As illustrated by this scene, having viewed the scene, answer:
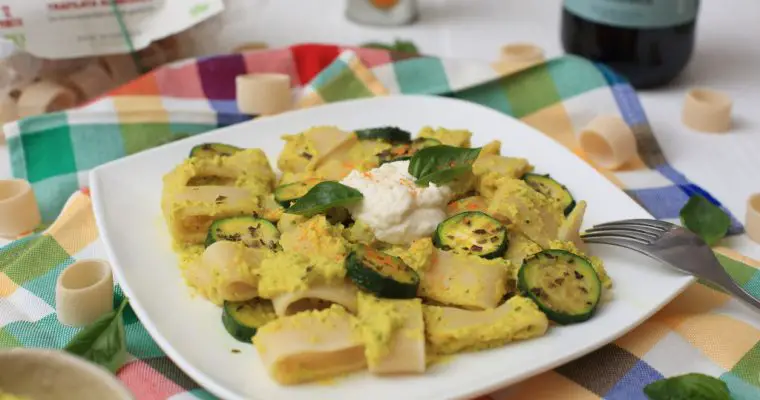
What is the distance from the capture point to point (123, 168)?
2387 millimetres

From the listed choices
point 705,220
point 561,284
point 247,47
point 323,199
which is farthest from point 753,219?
point 247,47

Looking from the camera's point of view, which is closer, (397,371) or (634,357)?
(397,371)

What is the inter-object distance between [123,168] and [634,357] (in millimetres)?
1393

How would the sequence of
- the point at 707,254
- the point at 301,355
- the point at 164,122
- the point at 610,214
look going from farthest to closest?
the point at 164,122
the point at 610,214
the point at 707,254
the point at 301,355

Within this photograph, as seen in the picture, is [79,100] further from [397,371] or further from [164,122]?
[397,371]

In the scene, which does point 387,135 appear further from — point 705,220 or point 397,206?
point 705,220

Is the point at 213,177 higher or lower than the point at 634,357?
higher

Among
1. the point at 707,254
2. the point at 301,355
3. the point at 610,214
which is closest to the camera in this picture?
the point at 301,355

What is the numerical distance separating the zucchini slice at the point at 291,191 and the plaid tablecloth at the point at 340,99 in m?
0.46

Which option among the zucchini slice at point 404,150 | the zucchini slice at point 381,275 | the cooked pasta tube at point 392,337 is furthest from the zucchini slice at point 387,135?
the cooked pasta tube at point 392,337

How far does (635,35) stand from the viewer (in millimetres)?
3221

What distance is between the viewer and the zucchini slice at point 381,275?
5.89 ft

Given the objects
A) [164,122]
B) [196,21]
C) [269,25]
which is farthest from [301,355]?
[269,25]

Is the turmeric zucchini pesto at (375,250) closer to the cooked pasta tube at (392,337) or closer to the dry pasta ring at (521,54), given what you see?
the cooked pasta tube at (392,337)
